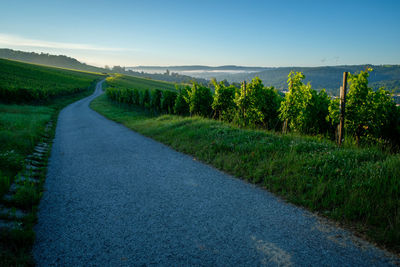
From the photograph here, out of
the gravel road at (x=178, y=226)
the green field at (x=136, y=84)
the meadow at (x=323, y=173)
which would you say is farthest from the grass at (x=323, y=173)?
the green field at (x=136, y=84)

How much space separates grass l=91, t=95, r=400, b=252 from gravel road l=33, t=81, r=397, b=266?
13.1 inches

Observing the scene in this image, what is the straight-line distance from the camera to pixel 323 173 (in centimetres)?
480

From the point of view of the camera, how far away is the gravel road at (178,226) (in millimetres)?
2820

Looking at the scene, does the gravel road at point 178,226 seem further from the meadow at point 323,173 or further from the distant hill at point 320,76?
the distant hill at point 320,76

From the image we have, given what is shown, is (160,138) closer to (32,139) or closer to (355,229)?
(32,139)

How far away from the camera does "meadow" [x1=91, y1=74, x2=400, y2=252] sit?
138 inches

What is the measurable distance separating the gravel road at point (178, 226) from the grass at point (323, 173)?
0.33 m

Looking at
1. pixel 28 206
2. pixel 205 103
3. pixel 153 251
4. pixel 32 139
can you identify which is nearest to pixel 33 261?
pixel 153 251

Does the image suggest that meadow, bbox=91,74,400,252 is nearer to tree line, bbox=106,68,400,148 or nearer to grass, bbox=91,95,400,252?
grass, bbox=91,95,400,252

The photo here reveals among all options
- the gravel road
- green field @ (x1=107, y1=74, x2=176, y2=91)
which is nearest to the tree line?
the gravel road

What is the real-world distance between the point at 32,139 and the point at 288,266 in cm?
1027

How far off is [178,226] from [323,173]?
328 centimetres

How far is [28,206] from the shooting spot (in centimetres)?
417

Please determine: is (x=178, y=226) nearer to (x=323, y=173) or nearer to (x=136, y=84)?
(x=323, y=173)
